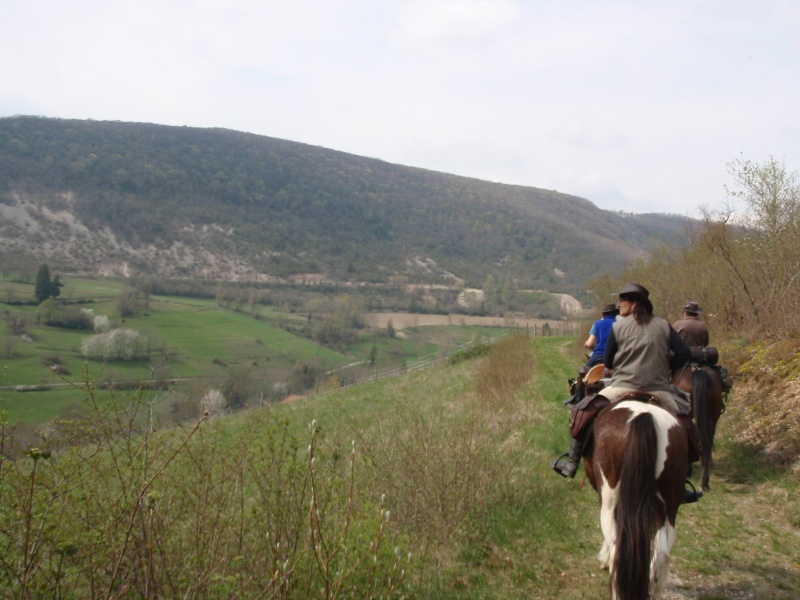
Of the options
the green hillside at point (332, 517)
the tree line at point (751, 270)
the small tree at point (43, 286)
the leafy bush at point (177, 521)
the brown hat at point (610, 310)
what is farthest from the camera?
the small tree at point (43, 286)

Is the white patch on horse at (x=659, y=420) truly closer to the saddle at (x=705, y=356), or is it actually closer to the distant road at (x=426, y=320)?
the saddle at (x=705, y=356)

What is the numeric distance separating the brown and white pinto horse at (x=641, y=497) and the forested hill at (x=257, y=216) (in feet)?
212

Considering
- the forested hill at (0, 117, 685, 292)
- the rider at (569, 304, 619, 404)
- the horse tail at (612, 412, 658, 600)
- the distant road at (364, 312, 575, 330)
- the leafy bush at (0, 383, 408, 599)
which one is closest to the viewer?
the leafy bush at (0, 383, 408, 599)

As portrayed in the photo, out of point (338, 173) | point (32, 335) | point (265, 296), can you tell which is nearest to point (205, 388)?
point (32, 335)

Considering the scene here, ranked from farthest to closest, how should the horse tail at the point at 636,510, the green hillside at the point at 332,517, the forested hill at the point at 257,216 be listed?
the forested hill at the point at 257,216 → the horse tail at the point at 636,510 → the green hillside at the point at 332,517

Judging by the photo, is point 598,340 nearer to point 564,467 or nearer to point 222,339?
point 564,467

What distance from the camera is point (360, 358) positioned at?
51.2 m

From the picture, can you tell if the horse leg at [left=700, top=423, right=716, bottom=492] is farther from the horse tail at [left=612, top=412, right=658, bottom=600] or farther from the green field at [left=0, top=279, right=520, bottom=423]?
the green field at [left=0, top=279, right=520, bottom=423]

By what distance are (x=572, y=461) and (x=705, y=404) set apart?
11.5ft

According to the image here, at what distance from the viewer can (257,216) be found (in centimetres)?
9494

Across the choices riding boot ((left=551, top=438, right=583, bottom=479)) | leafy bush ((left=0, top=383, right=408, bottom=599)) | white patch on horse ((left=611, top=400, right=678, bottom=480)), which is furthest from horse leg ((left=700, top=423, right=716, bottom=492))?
leafy bush ((left=0, top=383, right=408, bottom=599))


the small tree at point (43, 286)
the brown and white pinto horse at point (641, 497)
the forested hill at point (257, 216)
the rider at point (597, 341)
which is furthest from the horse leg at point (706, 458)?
the forested hill at point (257, 216)

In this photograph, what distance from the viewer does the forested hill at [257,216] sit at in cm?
7450

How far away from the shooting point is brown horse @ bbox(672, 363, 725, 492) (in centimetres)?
822
